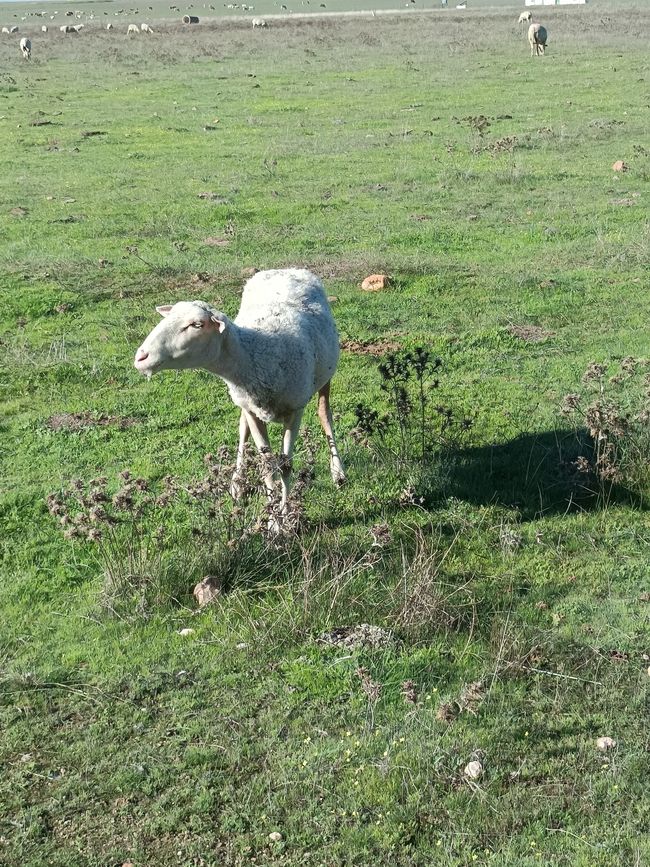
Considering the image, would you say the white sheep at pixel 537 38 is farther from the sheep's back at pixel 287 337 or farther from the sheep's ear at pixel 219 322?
the sheep's ear at pixel 219 322

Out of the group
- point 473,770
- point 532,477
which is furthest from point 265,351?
point 473,770

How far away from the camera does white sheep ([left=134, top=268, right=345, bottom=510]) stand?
6113 millimetres

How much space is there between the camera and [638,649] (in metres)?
5.69

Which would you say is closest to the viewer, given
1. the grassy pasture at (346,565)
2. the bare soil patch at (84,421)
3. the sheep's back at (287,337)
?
the grassy pasture at (346,565)

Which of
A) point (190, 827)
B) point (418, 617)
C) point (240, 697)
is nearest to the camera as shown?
point (190, 827)

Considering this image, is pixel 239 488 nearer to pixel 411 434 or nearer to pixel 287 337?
pixel 287 337

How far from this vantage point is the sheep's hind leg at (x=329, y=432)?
25.8 feet

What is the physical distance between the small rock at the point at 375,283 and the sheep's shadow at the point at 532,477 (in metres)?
4.37

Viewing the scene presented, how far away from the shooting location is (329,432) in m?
8.39

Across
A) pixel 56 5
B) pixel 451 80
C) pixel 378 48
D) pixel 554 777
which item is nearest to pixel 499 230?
pixel 554 777

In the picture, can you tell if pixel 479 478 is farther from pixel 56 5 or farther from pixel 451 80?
pixel 56 5

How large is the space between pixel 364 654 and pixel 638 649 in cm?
170

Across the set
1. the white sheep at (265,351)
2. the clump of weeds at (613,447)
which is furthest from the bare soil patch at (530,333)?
the white sheep at (265,351)

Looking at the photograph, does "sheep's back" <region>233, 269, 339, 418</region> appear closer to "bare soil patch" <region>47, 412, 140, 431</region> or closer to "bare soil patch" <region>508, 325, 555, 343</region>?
"bare soil patch" <region>47, 412, 140, 431</region>
